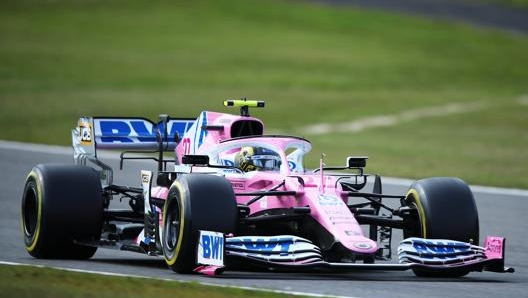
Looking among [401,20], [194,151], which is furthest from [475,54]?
[194,151]

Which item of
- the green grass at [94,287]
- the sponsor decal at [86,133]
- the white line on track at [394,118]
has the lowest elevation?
the green grass at [94,287]

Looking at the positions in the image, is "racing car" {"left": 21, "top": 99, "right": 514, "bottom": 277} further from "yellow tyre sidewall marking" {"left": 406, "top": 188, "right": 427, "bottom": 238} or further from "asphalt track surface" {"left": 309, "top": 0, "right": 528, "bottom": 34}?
"asphalt track surface" {"left": 309, "top": 0, "right": 528, "bottom": 34}

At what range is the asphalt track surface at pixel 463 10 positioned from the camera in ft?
208

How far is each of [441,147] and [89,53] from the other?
81.9 feet

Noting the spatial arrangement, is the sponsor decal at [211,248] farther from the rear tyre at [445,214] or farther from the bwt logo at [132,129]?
the bwt logo at [132,129]

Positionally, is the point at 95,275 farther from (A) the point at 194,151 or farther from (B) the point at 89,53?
(B) the point at 89,53

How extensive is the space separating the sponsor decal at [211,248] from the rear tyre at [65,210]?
2.44 m

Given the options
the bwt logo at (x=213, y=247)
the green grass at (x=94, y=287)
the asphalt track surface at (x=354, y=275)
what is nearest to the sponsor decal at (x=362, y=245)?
the asphalt track surface at (x=354, y=275)

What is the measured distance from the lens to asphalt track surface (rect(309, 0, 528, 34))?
2491 inches

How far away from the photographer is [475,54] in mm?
57094

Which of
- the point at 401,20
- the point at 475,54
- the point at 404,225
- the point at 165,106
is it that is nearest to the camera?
the point at 404,225

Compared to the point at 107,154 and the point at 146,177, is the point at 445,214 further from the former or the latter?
the point at 107,154

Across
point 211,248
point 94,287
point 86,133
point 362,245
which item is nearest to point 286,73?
point 86,133

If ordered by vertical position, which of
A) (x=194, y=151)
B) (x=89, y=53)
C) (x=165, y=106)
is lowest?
(x=194, y=151)
